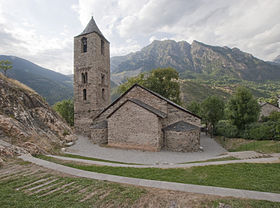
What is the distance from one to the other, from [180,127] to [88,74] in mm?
16558

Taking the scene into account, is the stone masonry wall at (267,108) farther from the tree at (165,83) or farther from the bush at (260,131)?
the bush at (260,131)

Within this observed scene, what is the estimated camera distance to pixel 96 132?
18.1m

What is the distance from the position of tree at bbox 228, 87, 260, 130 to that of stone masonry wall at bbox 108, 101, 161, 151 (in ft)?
39.0

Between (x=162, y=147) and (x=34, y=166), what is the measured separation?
11.4 meters

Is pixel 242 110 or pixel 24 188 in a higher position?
pixel 242 110

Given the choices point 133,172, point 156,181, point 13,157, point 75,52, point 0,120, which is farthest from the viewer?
point 75,52

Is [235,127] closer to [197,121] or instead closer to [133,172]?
[197,121]

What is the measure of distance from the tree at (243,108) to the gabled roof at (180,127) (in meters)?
8.45

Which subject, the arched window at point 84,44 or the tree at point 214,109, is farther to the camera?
the arched window at point 84,44

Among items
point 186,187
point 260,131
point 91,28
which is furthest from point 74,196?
point 91,28

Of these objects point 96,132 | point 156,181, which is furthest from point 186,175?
point 96,132

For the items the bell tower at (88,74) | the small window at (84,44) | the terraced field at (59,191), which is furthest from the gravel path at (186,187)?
the small window at (84,44)

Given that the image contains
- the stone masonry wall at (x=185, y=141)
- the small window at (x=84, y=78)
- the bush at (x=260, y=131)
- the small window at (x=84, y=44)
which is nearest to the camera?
the stone masonry wall at (x=185, y=141)

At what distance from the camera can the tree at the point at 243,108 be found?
725 inches
